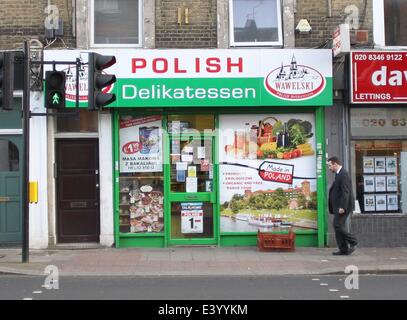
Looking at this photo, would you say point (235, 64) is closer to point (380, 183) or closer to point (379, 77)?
point (379, 77)

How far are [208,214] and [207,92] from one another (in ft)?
8.30

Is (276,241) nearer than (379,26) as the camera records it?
Yes

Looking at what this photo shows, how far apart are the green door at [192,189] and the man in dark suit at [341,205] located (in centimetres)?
250

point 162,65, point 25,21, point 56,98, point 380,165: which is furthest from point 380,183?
point 25,21

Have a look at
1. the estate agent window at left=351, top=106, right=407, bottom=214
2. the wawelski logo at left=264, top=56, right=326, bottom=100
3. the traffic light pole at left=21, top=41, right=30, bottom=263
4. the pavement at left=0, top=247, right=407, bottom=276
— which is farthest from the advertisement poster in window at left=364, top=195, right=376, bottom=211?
the traffic light pole at left=21, top=41, right=30, bottom=263

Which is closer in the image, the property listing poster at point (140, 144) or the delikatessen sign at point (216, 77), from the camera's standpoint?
the delikatessen sign at point (216, 77)

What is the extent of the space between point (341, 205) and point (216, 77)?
354 centimetres

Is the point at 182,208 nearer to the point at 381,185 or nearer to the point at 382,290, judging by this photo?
the point at 381,185

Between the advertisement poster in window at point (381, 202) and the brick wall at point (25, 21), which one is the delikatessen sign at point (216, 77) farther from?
the advertisement poster in window at point (381, 202)

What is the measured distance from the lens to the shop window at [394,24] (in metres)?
13.4

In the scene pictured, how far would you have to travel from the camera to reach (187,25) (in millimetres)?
13062

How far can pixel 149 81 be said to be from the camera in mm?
12656

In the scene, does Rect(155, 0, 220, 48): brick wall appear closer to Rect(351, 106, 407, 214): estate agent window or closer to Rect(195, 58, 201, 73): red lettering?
Rect(195, 58, 201, 73): red lettering

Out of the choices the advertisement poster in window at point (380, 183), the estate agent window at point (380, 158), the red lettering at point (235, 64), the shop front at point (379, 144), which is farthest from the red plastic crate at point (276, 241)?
the red lettering at point (235, 64)
